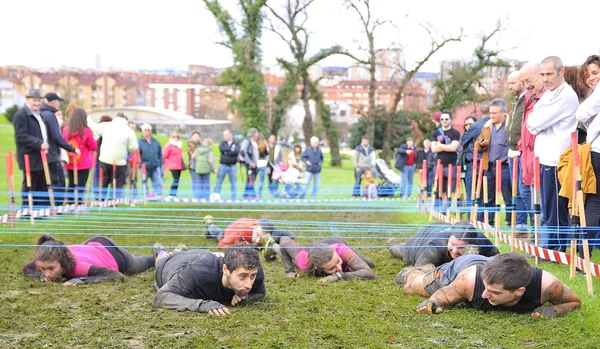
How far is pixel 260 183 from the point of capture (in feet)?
64.9

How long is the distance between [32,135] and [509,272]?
9.18 meters

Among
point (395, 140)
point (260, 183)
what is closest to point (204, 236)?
point (260, 183)

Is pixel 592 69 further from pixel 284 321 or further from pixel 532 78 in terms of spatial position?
pixel 284 321

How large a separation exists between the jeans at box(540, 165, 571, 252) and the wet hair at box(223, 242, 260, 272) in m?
3.52

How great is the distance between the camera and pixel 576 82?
826cm

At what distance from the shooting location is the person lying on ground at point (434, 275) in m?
6.18

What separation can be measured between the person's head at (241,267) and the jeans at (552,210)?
3.52m

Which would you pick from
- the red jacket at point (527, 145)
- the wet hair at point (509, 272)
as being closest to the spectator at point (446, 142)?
the red jacket at point (527, 145)

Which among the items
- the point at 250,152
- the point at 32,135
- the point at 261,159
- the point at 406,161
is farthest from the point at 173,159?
the point at 406,161

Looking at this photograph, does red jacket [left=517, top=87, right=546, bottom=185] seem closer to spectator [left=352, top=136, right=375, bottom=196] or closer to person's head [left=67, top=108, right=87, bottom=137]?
person's head [left=67, top=108, right=87, bottom=137]

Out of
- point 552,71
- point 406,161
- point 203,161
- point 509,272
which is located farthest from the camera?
point 406,161

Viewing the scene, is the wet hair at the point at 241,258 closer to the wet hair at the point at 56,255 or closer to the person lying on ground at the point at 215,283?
the person lying on ground at the point at 215,283

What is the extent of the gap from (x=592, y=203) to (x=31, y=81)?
8708 cm

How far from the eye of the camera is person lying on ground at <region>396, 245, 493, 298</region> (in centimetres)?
618
